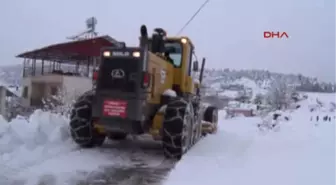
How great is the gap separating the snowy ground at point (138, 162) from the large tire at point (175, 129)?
8.4 inches

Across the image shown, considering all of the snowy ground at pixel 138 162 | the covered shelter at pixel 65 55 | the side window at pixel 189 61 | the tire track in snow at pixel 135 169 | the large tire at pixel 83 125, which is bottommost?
the tire track in snow at pixel 135 169

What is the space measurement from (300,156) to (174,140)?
2557mm

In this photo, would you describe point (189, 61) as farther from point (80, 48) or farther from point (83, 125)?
point (80, 48)

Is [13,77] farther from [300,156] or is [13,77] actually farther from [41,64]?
[300,156]

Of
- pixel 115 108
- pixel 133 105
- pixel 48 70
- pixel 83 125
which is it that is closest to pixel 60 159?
pixel 83 125

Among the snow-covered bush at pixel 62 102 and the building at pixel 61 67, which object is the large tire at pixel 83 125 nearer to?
the snow-covered bush at pixel 62 102

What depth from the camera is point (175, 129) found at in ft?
22.7

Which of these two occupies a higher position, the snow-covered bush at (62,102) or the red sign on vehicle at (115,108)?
the red sign on vehicle at (115,108)

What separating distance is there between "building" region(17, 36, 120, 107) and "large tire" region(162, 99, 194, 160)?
12.8 metres

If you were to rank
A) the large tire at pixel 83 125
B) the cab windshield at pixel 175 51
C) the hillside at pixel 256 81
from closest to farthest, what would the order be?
the large tire at pixel 83 125, the cab windshield at pixel 175 51, the hillside at pixel 256 81

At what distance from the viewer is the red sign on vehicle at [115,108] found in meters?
6.67

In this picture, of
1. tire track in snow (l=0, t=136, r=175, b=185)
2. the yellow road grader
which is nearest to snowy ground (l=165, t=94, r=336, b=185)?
tire track in snow (l=0, t=136, r=175, b=185)

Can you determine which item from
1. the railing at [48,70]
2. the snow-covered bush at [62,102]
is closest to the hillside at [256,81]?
the railing at [48,70]

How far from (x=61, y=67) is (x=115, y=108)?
78.4ft
